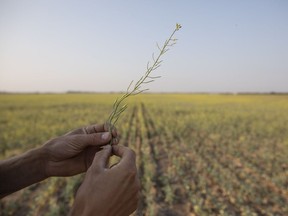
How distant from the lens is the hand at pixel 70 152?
210 cm

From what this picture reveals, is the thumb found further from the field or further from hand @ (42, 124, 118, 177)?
the field

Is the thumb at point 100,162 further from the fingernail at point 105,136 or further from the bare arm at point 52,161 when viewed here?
the bare arm at point 52,161

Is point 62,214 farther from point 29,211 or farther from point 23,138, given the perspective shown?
point 23,138

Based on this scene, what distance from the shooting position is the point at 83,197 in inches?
51.8

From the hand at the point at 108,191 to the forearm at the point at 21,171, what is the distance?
2.92 ft

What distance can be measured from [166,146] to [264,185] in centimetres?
466

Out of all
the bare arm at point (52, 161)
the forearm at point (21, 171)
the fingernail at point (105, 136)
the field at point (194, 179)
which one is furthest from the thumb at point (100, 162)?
the field at point (194, 179)

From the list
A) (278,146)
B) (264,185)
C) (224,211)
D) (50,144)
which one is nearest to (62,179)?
(224,211)

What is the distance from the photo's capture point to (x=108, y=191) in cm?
131

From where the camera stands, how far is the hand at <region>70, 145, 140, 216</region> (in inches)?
51.1

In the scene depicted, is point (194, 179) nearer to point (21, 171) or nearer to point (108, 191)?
point (21, 171)

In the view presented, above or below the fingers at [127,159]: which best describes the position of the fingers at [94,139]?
below

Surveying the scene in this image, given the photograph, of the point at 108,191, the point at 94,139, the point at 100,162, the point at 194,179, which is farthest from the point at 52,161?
the point at 194,179

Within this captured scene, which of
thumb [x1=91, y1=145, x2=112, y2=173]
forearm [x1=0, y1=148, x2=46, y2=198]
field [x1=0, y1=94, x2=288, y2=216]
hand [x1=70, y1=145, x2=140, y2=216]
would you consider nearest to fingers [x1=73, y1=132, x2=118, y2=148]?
forearm [x1=0, y1=148, x2=46, y2=198]
